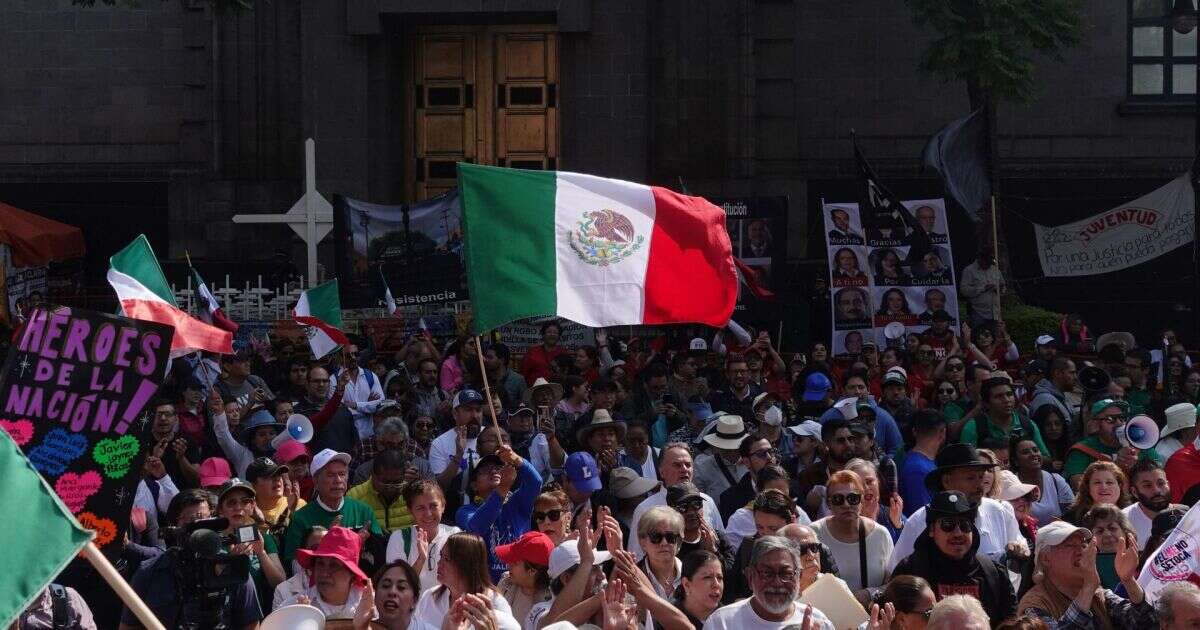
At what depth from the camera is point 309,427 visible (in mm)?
12961

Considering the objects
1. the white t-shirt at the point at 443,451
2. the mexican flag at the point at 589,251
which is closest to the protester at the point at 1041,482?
the mexican flag at the point at 589,251

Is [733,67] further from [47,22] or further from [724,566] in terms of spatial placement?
[724,566]

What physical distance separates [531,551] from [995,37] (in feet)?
47.3

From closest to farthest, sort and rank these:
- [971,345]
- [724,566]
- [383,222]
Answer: [724,566]
[971,345]
[383,222]

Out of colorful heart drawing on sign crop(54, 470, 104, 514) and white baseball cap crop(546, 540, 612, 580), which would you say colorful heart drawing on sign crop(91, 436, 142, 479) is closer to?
colorful heart drawing on sign crop(54, 470, 104, 514)

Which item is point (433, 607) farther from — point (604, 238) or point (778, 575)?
point (604, 238)

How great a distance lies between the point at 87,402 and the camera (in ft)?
29.6

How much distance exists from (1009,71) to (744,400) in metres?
8.15

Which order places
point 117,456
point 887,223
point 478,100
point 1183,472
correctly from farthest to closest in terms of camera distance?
point 478,100 → point 887,223 → point 1183,472 → point 117,456

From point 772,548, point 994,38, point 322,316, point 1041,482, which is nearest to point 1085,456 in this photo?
point 1041,482

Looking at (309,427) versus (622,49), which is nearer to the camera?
(309,427)

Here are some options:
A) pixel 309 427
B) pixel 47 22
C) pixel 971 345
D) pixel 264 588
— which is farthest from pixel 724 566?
pixel 47 22

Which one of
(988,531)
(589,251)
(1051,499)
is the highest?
(589,251)

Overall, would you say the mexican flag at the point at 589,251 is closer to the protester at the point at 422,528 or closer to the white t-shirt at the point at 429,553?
the protester at the point at 422,528
